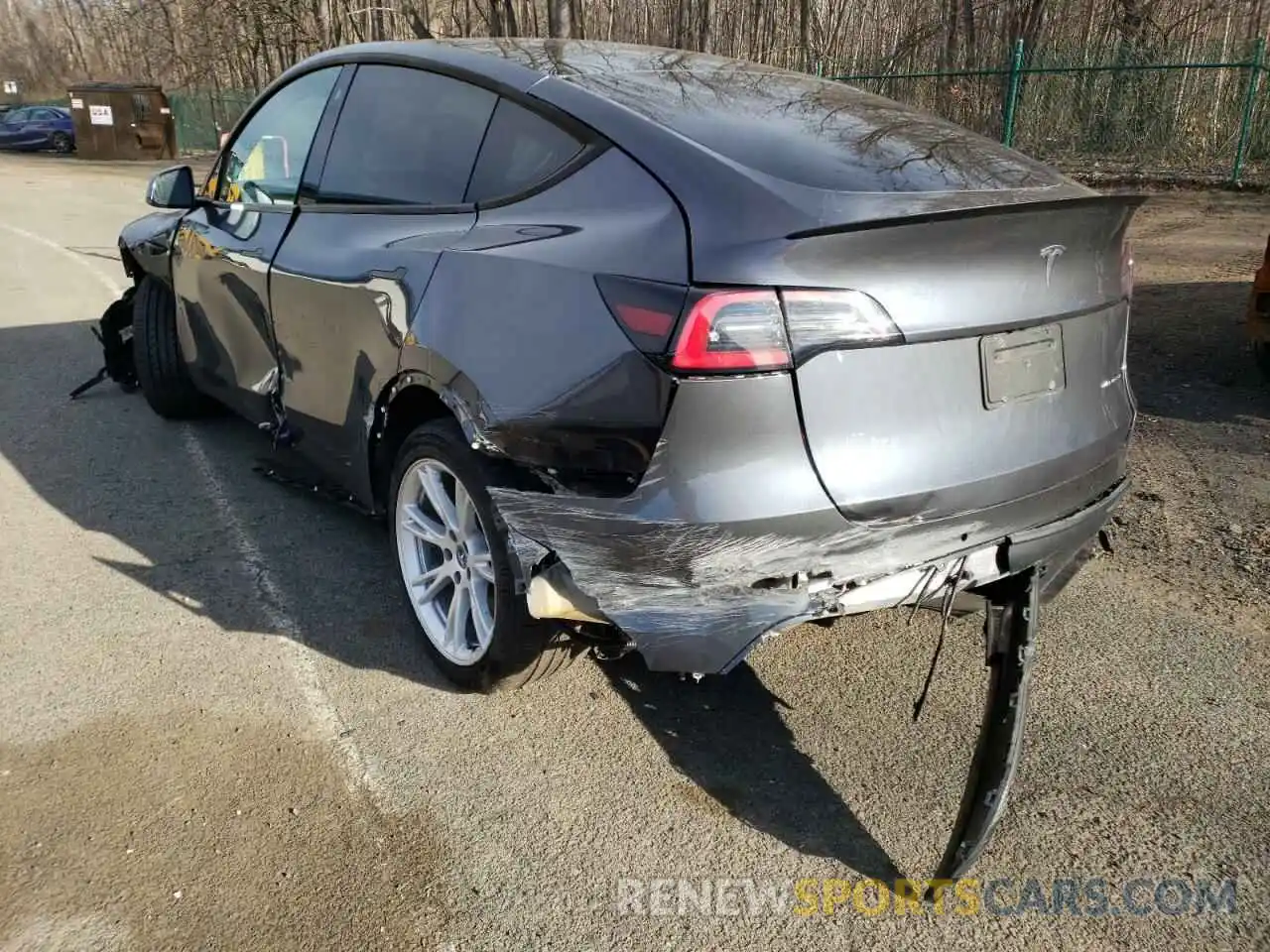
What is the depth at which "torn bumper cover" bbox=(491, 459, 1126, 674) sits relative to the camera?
2273mm

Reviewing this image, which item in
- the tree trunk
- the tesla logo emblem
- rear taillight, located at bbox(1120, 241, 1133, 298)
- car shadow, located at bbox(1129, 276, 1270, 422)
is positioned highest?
the tree trunk

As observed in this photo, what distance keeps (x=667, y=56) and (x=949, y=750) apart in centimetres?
247

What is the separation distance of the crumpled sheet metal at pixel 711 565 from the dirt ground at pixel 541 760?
1.95 ft

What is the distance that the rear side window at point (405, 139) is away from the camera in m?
3.14

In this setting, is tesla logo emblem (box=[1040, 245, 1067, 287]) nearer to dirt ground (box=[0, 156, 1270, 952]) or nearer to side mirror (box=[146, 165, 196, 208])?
dirt ground (box=[0, 156, 1270, 952])

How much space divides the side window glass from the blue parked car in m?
32.5

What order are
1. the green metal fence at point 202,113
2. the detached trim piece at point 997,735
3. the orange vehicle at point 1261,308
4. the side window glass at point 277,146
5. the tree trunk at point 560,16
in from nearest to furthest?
the detached trim piece at point 997,735
the side window glass at point 277,146
the orange vehicle at point 1261,308
the tree trunk at point 560,16
the green metal fence at point 202,113

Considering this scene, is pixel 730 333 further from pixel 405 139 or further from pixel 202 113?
pixel 202 113

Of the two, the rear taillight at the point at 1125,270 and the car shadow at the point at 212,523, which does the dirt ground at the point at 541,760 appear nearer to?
the car shadow at the point at 212,523

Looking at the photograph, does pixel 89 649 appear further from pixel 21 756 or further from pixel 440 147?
pixel 440 147

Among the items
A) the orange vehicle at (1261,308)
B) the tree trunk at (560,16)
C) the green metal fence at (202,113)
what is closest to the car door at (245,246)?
the orange vehicle at (1261,308)

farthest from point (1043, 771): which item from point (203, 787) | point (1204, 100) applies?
point (1204, 100)

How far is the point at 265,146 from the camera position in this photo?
4406 mm

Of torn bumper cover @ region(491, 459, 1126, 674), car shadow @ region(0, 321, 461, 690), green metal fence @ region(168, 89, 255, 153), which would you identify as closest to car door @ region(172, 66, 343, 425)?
car shadow @ region(0, 321, 461, 690)
